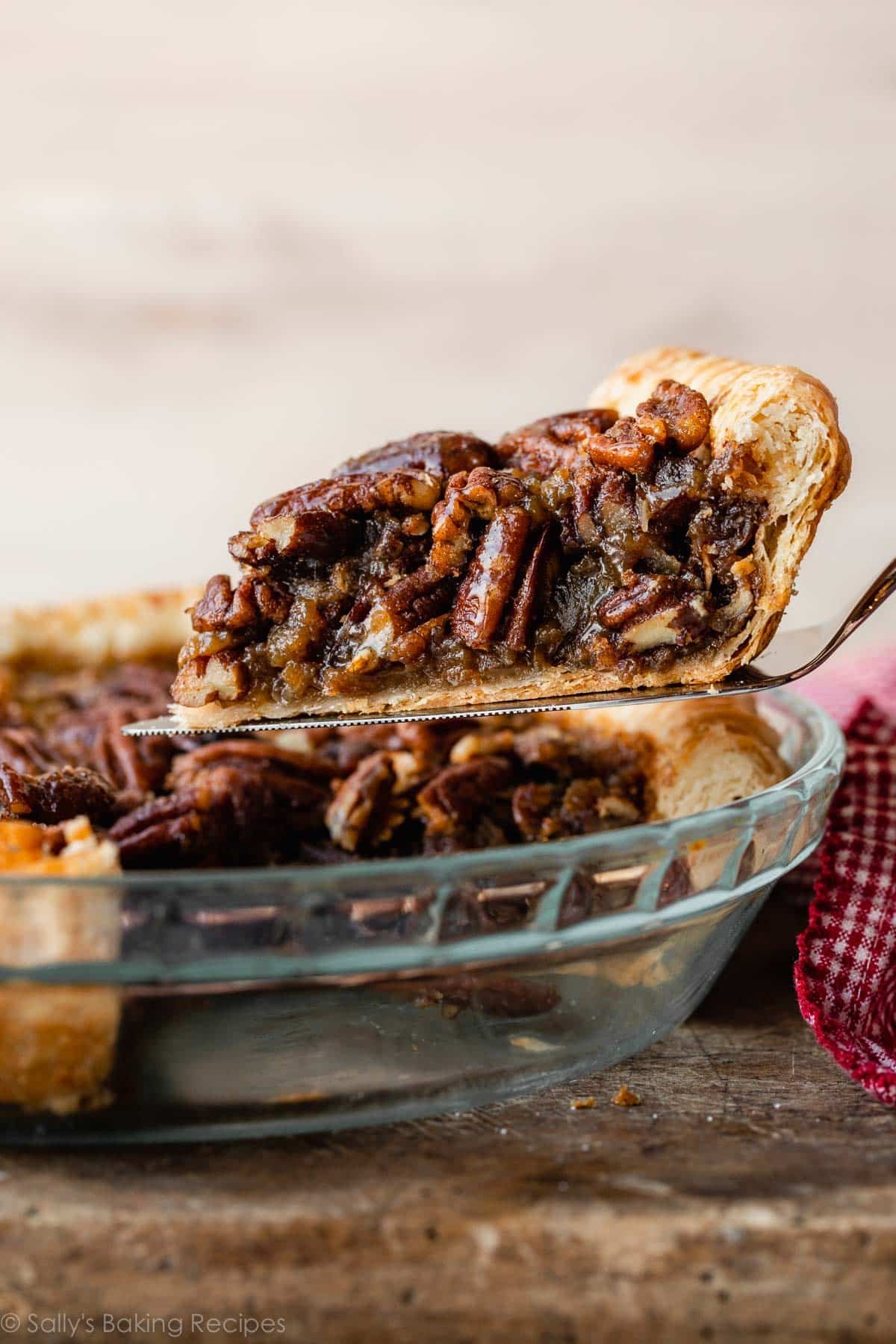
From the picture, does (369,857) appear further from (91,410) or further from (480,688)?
(91,410)

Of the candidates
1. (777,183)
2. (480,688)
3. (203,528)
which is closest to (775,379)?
(480,688)

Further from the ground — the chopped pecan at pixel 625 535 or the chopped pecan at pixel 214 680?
the chopped pecan at pixel 625 535

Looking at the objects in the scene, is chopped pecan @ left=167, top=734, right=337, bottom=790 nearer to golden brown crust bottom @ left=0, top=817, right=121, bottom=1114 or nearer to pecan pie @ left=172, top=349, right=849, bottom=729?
pecan pie @ left=172, top=349, right=849, bottom=729

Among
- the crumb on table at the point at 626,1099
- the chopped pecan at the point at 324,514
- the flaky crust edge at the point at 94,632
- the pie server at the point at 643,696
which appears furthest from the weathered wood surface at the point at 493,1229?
the flaky crust edge at the point at 94,632

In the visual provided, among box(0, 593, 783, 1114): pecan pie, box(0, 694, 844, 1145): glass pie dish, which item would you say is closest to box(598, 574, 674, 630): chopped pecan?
box(0, 694, 844, 1145): glass pie dish

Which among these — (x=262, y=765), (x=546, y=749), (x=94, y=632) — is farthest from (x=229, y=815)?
(x=94, y=632)

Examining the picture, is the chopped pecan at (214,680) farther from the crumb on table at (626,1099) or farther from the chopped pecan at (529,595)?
the crumb on table at (626,1099)
